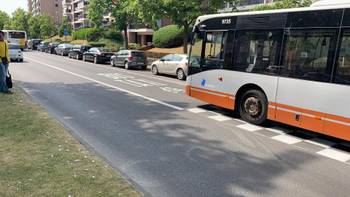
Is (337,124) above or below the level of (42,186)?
above

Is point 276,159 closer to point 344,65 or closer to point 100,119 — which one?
point 344,65

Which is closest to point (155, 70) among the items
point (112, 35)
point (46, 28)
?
point (112, 35)

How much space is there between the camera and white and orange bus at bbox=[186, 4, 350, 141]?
6.34m

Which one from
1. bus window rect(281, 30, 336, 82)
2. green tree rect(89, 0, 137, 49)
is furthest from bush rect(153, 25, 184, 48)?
bus window rect(281, 30, 336, 82)

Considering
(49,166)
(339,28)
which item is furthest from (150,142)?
(339,28)

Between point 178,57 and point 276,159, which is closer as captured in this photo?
point 276,159

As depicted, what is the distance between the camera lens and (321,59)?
6645 mm

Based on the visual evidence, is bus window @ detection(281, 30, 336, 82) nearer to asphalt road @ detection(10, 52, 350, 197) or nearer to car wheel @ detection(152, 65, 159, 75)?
asphalt road @ detection(10, 52, 350, 197)

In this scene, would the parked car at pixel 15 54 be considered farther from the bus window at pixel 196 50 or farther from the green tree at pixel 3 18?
the green tree at pixel 3 18

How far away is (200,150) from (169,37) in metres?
32.5

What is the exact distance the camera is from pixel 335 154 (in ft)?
20.2

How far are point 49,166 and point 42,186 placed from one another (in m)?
0.68

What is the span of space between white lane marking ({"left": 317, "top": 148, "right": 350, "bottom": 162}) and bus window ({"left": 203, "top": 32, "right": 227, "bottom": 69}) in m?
3.68

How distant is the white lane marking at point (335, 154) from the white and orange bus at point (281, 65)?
1.04 ft
